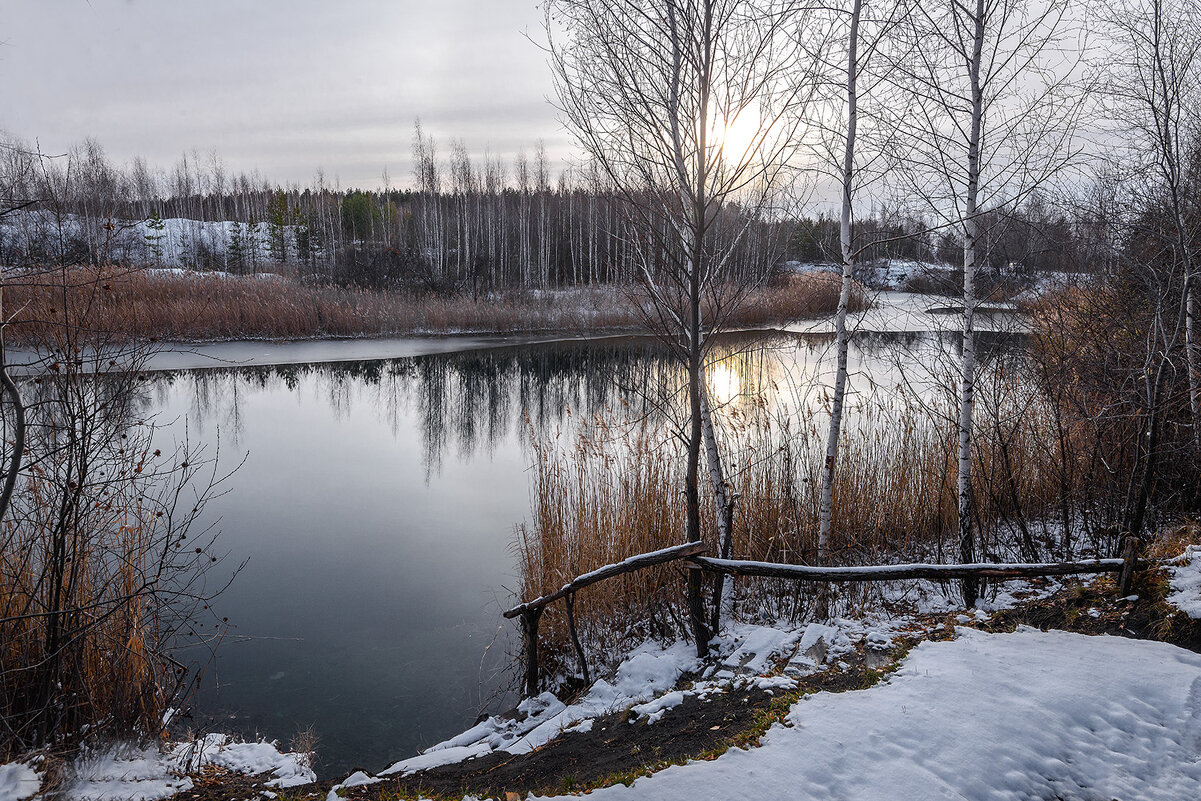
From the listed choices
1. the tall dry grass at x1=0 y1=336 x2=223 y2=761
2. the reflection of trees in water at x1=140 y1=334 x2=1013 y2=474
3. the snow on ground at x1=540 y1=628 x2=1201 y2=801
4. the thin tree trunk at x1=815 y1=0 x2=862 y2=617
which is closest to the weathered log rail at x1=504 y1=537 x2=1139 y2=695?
the snow on ground at x1=540 y1=628 x2=1201 y2=801

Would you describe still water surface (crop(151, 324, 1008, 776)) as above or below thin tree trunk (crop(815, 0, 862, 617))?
below

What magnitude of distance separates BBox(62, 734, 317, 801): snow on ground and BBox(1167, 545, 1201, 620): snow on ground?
502 centimetres

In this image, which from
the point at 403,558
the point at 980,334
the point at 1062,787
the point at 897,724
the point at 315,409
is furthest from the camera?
the point at 980,334

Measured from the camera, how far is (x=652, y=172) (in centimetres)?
468

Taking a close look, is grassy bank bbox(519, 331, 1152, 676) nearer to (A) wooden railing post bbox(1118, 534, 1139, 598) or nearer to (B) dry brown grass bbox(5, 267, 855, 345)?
Answer: (A) wooden railing post bbox(1118, 534, 1139, 598)

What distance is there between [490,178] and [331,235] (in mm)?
12237

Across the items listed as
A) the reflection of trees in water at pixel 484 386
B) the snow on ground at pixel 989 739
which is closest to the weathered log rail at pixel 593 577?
the snow on ground at pixel 989 739

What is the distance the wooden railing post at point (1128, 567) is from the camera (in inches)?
165

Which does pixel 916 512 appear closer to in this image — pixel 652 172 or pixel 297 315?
pixel 652 172

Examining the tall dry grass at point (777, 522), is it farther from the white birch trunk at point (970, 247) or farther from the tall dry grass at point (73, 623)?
the tall dry grass at point (73, 623)

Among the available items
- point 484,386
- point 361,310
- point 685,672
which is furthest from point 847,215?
point 361,310

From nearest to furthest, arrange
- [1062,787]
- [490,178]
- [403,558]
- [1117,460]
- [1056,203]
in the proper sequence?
[1062,787]
[1056,203]
[1117,460]
[403,558]
[490,178]

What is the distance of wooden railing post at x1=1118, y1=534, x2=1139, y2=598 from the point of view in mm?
4191

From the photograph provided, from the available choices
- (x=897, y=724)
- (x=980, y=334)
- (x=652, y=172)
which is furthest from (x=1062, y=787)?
(x=980, y=334)
